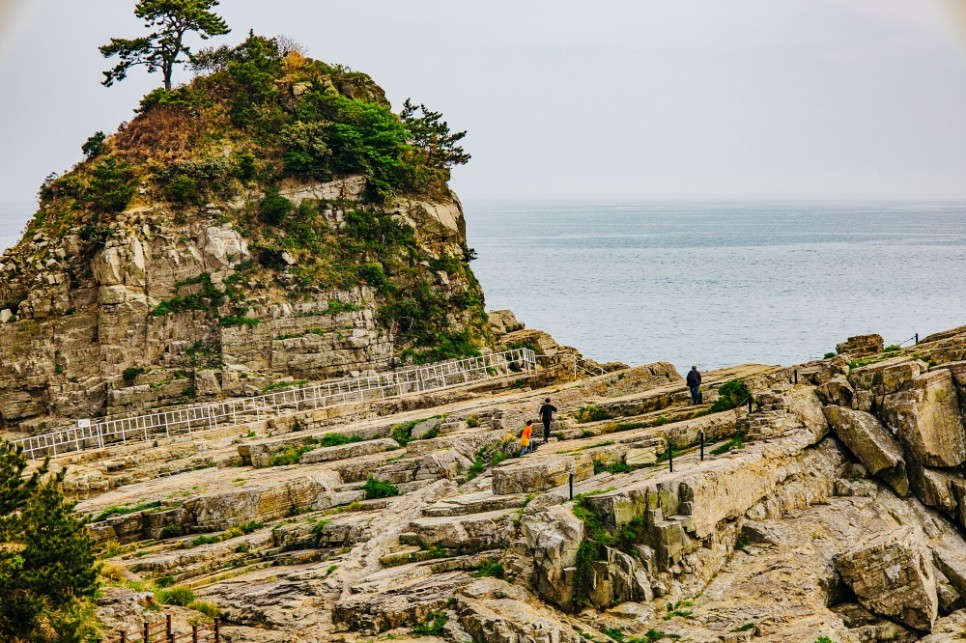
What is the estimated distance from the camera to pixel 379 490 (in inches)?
1361

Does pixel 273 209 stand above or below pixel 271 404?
above

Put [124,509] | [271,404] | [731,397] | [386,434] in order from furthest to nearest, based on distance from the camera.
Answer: [271,404], [386,434], [731,397], [124,509]

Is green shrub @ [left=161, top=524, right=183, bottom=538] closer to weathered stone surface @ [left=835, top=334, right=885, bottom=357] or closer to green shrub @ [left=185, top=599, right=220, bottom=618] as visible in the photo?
green shrub @ [left=185, top=599, right=220, bottom=618]

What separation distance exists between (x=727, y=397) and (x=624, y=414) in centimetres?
322

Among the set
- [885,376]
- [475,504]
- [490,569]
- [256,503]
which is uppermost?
[885,376]

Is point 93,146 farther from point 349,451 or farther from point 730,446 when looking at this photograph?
point 730,446

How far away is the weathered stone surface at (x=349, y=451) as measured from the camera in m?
38.0

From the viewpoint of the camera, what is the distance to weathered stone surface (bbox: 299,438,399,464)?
38031 millimetres

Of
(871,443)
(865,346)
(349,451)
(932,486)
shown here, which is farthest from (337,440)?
(932,486)

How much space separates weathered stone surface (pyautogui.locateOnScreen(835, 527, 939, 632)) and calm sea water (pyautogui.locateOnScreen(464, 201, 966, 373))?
53.3 m

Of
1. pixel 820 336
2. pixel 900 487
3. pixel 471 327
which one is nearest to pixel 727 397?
pixel 900 487

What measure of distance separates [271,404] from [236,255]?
7.35 m

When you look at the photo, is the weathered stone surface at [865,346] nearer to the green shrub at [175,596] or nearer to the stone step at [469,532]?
the stone step at [469,532]

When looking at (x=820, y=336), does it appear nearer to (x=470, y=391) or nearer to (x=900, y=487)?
(x=470, y=391)
